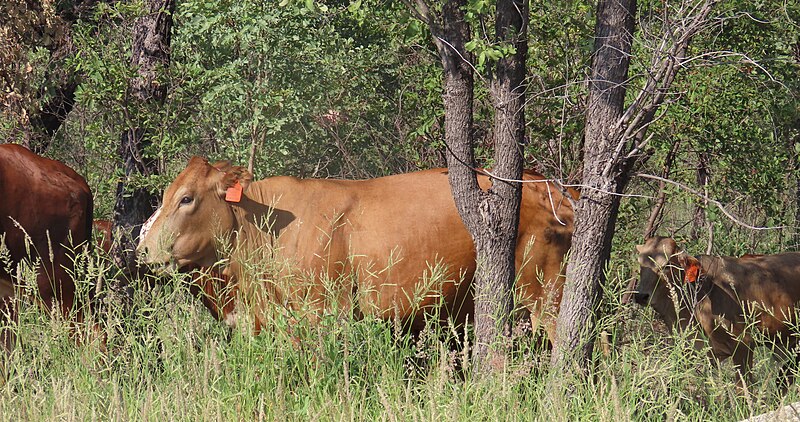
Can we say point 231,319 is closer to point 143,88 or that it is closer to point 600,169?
point 143,88

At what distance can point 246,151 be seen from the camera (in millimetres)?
9250

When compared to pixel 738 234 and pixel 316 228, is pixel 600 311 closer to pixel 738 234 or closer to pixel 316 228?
pixel 316 228

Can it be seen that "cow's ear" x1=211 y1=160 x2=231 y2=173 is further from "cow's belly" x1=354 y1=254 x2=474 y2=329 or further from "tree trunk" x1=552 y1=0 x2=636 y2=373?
"tree trunk" x1=552 y1=0 x2=636 y2=373

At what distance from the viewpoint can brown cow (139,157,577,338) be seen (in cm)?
A: 735

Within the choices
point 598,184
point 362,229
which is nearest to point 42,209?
point 362,229

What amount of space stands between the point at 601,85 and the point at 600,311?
1310mm

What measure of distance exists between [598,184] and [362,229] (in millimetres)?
2362

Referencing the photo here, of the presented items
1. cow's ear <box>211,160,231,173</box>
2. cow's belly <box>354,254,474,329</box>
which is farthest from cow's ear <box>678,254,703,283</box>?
cow's ear <box>211,160,231,173</box>

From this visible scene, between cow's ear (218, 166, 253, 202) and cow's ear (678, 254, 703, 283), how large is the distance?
3.26 m

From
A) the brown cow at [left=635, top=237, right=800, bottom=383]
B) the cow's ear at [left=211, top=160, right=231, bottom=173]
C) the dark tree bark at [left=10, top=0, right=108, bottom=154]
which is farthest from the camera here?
the dark tree bark at [left=10, top=0, right=108, bottom=154]

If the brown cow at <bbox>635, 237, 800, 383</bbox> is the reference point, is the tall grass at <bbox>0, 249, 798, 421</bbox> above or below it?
above

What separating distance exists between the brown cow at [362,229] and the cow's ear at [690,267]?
1.02m

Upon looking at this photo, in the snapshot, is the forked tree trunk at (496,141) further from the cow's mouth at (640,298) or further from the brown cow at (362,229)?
the cow's mouth at (640,298)

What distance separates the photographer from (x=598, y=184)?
5.61 m
